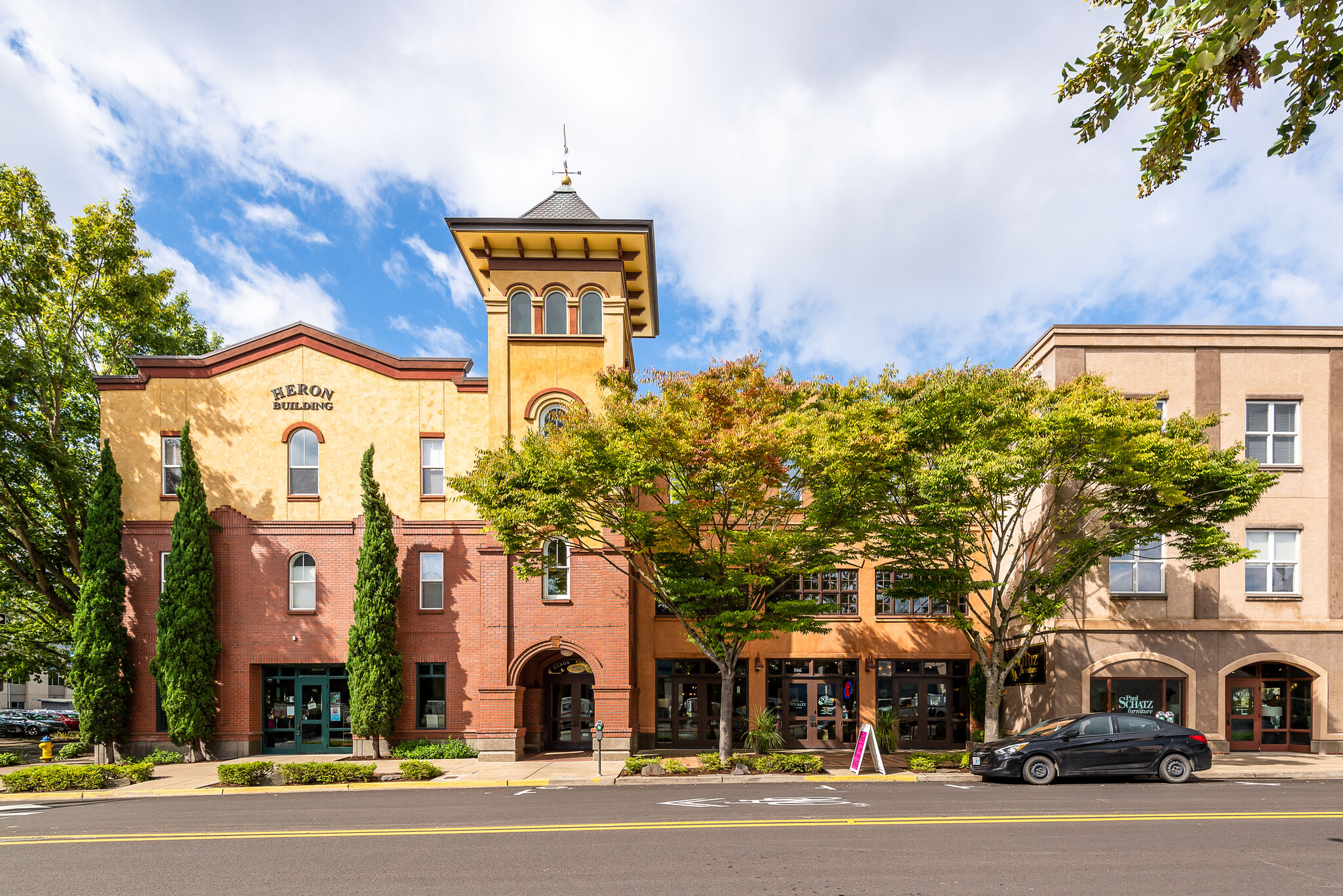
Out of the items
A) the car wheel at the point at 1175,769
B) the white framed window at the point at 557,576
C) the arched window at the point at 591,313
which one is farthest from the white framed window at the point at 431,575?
the car wheel at the point at 1175,769

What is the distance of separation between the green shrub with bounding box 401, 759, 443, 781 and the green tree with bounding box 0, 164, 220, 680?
14.6 m

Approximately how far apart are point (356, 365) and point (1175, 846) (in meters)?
22.6

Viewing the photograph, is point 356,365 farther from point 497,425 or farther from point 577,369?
point 577,369

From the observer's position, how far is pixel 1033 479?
18.0 m

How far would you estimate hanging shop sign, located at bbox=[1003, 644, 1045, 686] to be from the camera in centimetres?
2316

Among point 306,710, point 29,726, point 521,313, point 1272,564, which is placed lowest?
point 29,726

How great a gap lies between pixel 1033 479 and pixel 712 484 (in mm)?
7357

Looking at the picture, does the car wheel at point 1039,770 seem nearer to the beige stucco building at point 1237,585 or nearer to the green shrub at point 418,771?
the beige stucco building at point 1237,585

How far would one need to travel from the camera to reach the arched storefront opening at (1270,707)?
22812 millimetres

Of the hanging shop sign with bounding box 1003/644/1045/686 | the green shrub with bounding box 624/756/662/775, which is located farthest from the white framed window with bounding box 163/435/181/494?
the hanging shop sign with bounding box 1003/644/1045/686

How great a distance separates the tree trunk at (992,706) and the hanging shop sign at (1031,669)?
376 cm

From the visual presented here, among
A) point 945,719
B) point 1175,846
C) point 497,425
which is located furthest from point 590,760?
point 1175,846

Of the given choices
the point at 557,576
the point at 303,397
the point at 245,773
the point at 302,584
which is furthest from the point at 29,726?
the point at 557,576

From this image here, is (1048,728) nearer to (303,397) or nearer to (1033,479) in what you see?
(1033,479)
